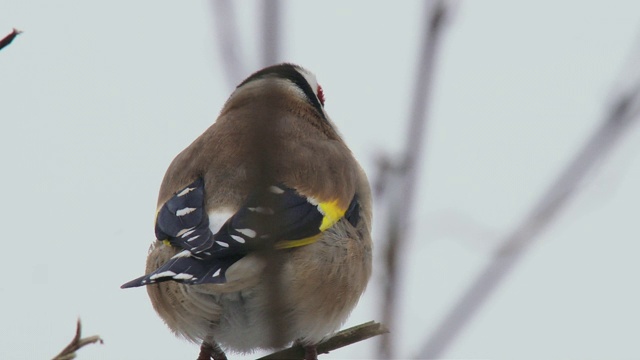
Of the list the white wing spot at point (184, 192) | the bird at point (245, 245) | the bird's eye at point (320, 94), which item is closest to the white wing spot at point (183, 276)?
the bird at point (245, 245)

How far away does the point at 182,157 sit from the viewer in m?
5.55

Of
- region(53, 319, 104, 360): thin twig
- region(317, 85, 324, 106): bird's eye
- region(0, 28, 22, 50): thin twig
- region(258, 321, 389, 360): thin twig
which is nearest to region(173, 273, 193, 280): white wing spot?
region(258, 321, 389, 360): thin twig

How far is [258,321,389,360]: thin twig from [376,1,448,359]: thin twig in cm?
181

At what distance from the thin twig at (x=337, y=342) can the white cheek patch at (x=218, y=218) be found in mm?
728

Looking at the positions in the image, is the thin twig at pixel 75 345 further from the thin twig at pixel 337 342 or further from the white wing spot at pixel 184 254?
the thin twig at pixel 337 342

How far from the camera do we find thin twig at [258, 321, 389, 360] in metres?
4.24

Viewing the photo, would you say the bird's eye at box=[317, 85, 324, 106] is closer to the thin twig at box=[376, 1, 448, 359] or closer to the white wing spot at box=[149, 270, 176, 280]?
the white wing spot at box=[149, 270, 176, 280]

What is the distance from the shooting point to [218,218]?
455 cm

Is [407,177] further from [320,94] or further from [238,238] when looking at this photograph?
[320,94]

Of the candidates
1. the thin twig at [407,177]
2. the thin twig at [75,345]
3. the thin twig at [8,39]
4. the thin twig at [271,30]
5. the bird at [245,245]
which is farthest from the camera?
the bird at [245,245]

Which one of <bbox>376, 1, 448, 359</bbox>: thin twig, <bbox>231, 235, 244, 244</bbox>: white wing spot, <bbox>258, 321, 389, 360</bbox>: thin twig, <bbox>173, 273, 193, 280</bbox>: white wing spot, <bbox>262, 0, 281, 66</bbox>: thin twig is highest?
<bbox>262, 0, 281, 66</bbox>: thin twig

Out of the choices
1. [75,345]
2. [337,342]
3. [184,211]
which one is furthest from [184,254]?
[75,345]

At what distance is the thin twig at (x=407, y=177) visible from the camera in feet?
5.77

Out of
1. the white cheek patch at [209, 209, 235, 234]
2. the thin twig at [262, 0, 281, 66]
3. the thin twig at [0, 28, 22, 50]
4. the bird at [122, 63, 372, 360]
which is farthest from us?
the white cheek patch at [209, 209, 235, 234]
